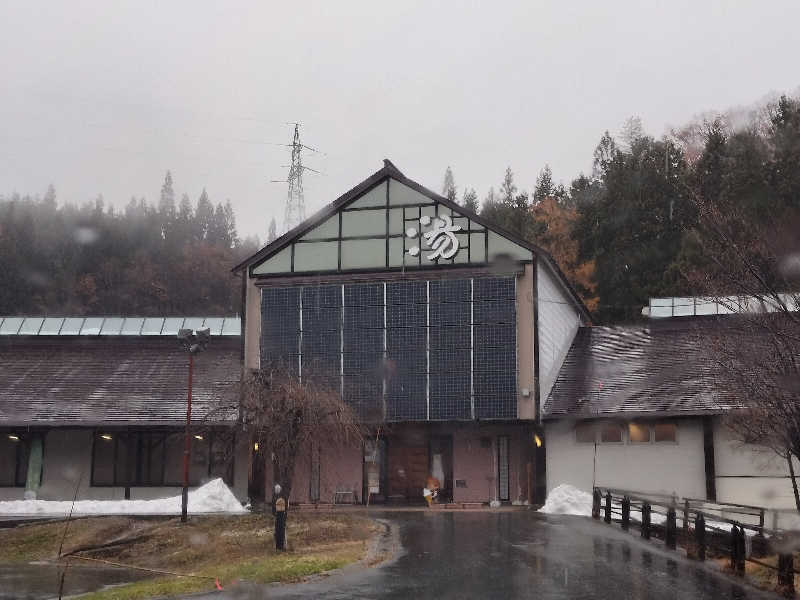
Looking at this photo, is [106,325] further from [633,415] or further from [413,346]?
[633,415]

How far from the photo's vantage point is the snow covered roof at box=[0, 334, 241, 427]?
34.2 m

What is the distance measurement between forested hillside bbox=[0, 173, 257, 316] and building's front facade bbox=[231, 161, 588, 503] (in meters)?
56.2

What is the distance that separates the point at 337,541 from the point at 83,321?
27.9 meters

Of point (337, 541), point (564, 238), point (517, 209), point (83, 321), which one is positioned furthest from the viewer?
point (517, 209)

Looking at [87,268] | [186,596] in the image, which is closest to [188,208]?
[87,268]

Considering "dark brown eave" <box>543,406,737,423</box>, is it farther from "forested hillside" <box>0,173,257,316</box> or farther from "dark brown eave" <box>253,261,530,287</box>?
"forested hillside" <box>0,173,257,316</box>

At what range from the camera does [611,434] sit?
31.5 metres

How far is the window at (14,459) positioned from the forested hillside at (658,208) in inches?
1352

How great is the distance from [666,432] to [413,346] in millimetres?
8604

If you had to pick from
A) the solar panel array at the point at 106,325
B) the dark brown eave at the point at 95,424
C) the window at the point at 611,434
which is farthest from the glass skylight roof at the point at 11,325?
the window at the point at 611,434

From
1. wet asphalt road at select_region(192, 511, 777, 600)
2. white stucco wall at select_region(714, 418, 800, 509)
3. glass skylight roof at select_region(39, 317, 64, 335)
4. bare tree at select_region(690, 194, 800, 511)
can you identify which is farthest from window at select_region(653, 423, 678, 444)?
glass skylight roof at select_region(39, 317, 64, 335)

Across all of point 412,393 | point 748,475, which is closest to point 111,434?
point 412,393

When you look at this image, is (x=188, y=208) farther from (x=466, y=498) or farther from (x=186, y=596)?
(x=186, y=596)

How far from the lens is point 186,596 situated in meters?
15.1
